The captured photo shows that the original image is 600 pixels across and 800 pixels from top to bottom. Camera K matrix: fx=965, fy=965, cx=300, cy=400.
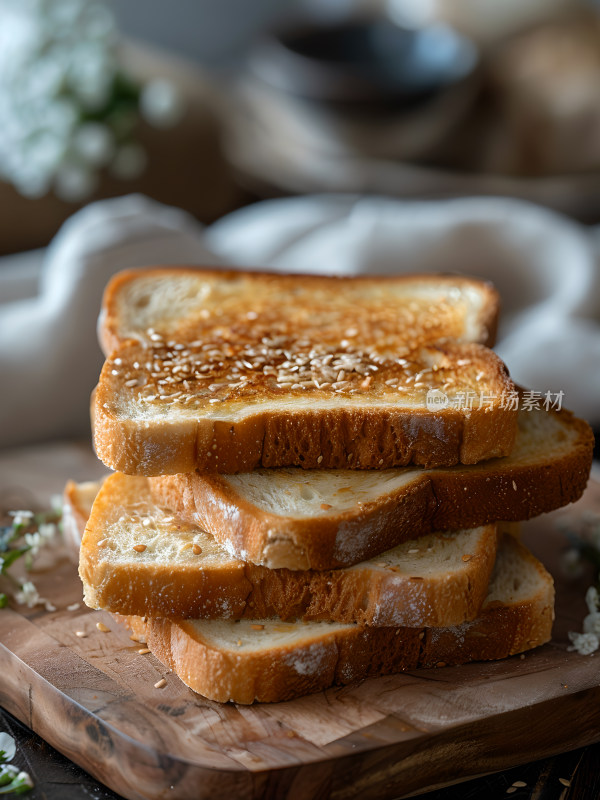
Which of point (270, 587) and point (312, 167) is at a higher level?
point (312, 167)

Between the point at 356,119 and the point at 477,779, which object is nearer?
the point at 477,779

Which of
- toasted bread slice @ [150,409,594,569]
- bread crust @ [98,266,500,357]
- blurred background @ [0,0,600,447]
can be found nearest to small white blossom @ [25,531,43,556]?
toasted bread slice @ [150,409,594,569]

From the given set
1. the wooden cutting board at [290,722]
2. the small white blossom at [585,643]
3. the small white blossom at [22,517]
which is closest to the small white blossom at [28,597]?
the wooden cutting board at [290,722]

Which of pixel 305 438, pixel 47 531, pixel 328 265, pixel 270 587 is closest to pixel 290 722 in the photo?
pixel 270 587

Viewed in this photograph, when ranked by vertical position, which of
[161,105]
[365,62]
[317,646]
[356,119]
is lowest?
[317,646]

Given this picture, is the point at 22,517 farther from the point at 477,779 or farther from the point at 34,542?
the point at 477,779

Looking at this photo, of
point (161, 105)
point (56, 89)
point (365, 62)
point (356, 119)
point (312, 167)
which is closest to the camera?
point (56, 89)

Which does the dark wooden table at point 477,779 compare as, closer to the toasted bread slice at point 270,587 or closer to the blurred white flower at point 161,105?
the toasted bread slice at point 270,587
